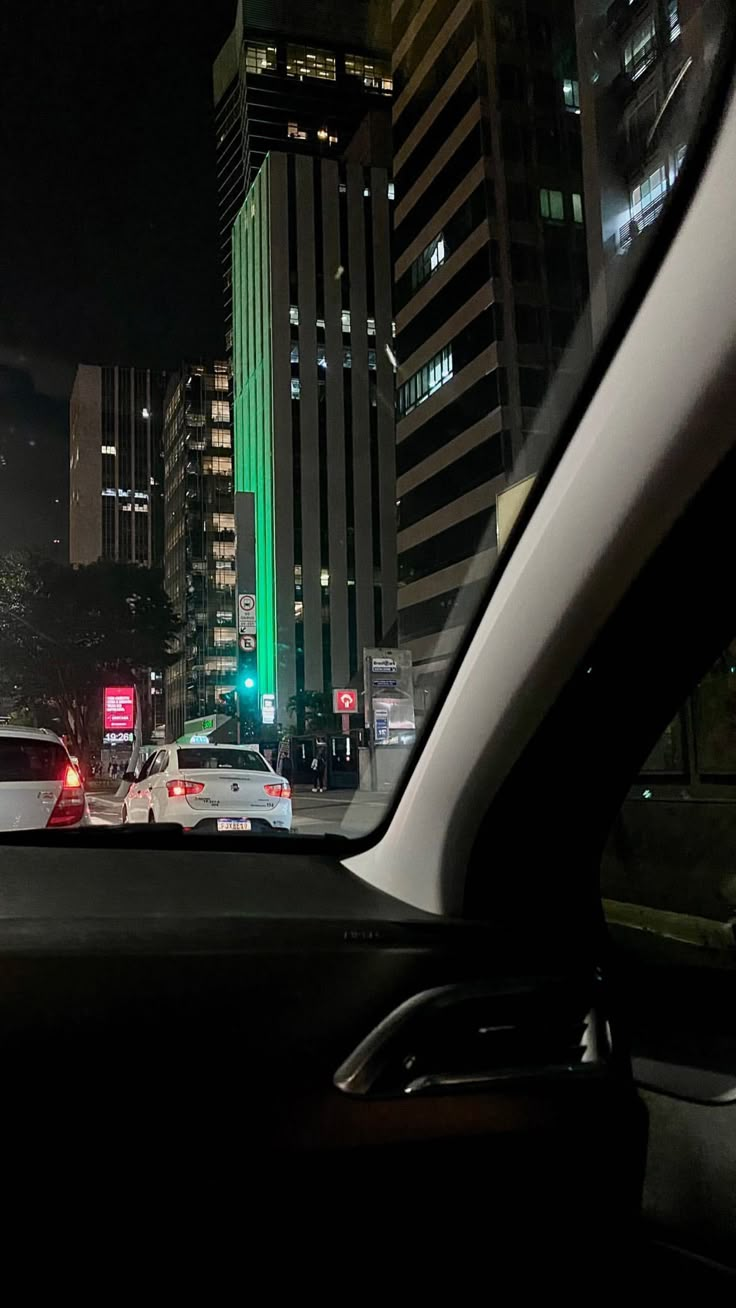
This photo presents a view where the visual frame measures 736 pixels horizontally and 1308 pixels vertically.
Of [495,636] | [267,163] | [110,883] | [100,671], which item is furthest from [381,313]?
[100,671]

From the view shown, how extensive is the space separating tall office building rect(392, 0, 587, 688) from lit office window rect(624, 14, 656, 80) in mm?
235

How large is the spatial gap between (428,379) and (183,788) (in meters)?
3.93

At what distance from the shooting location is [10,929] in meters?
1.59

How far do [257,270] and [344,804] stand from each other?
11.8 ft

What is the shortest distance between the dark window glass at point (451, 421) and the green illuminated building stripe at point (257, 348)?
1.81 meters

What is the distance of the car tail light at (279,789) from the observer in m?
4.84

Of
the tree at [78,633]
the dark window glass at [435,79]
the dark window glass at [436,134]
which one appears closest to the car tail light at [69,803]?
the dark window glass at [436,134]

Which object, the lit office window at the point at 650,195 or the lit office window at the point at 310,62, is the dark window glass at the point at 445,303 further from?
the lit office window at the point at 650,195

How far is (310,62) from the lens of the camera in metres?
2.96

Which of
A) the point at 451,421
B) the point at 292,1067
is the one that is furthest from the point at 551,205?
the point at 292,1067

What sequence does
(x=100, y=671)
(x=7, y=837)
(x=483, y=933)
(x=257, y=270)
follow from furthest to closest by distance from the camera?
(x=100, y=671), (x=257, y=270), (x=7, y=837), (x=483, y=933)

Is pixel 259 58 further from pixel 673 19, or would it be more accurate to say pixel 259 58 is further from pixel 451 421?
pixel 673 19

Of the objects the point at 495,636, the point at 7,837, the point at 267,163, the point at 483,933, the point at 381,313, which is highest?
the point at 267,163

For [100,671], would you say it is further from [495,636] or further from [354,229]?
[495,636]
